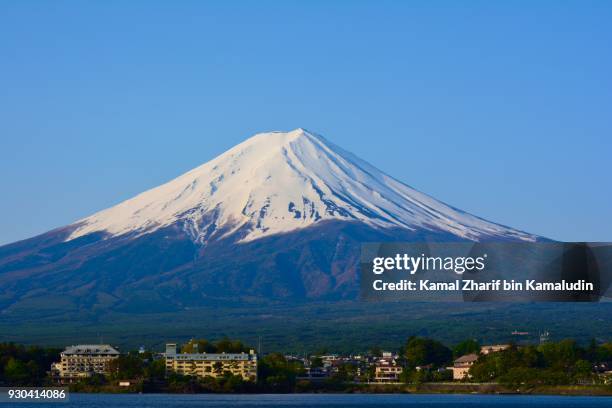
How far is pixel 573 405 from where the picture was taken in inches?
2813

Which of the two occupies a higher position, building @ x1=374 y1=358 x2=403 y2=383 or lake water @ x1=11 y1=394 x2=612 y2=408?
building @ x1=374 y1=358 x2=403 y2=383

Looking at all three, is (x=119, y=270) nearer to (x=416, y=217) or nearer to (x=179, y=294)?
(x=179, y=294)

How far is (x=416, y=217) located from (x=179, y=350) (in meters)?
88.0

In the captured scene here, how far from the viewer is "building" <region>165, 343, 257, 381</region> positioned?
93.6 m

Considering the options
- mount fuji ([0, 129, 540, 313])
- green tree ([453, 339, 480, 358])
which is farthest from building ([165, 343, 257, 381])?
mount fuji ([0, 129, 540, 313])

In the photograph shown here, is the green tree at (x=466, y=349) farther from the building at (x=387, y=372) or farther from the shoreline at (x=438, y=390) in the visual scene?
the shoreline at (x=438, y=390)

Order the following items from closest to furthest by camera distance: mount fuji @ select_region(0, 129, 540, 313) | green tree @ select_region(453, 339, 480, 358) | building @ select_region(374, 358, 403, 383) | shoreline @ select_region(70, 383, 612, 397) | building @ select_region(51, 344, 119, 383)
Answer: shoreline @ select_region(70, 383, 612, 397), building @ select_region(51, 344, 119, 383), building @ select_region(374, 358, 403, 383), green tree @ select_region(453, 339, 480, 358), mount fuji @ select_region(0, 129, 540, 313)

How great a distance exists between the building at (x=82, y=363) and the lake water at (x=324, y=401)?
759cm

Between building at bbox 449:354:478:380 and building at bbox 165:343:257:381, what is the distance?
12.9 m

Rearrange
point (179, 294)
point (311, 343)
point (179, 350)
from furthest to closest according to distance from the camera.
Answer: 1. point (179, 294)
2. point (311, 343)
3. point (179, 350)

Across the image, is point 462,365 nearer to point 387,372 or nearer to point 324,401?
point 387,372

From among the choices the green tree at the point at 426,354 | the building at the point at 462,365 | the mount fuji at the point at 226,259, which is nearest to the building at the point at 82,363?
the green tree at the point at 426,354

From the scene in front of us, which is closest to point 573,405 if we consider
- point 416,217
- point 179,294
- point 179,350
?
point 179,350

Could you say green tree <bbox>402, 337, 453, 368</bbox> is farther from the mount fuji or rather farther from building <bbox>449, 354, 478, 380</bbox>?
the mount fuji
